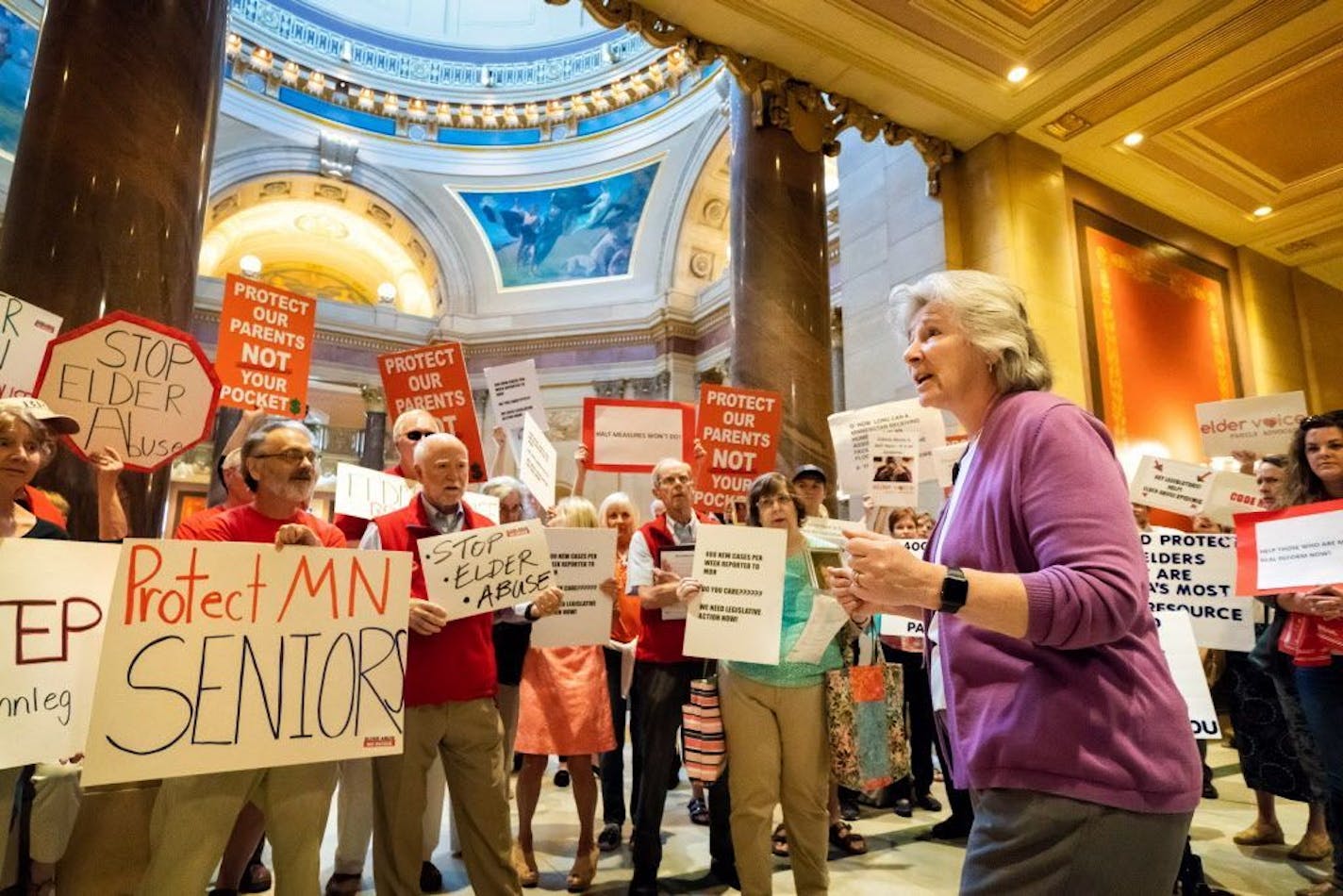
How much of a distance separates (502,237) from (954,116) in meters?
14.5

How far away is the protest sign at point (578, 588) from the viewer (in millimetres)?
3533

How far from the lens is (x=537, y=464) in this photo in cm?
489

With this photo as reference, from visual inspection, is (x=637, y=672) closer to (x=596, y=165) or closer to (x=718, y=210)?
(x=718, y=210)

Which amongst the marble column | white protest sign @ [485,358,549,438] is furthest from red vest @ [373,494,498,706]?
the marble column

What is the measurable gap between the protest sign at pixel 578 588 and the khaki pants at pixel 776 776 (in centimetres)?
73

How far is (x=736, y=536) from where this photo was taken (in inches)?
122

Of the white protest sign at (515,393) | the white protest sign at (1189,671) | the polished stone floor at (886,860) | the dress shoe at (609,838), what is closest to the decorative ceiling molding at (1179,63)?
the white protest sign at (1189,671)

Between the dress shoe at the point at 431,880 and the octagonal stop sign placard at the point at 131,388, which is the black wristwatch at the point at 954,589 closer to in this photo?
the octagonal stop sign placard at the point at 131,388

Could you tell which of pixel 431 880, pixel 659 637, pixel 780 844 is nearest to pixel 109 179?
pixel 659 637

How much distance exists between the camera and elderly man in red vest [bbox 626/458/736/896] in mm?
3426

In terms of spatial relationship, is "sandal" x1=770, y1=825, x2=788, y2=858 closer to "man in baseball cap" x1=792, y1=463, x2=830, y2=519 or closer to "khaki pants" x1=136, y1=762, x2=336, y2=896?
"man in baseball cap" x1=792, y1=463, x2=830, y2=519

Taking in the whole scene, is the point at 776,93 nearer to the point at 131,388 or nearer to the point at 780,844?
the point at 131,388

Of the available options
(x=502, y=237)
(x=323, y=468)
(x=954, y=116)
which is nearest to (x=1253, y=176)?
(x=954, y=116)

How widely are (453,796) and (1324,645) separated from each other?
347cm
